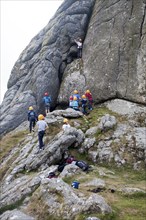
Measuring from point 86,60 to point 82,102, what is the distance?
9854mm

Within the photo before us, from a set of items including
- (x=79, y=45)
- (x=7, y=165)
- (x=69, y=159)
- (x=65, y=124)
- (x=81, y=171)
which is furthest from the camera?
(x=79, y=45)

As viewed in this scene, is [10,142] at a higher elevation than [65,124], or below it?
below

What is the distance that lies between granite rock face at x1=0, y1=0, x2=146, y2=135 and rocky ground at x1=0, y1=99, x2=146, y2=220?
359cm

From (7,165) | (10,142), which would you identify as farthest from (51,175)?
(10,142)

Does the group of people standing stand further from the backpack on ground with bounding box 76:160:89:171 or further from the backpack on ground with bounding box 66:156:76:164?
the backpack on ground with bounding box 76:160:89:171

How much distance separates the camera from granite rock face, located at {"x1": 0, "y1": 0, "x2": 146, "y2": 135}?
46.5 meters

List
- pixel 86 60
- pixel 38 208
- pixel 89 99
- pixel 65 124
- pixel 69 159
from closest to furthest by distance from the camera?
pixel 38 208 < pixel 69 159 < pixel 65 124 < pixel 89 99 < pixel 86 60

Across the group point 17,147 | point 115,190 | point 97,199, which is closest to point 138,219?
point 97,199

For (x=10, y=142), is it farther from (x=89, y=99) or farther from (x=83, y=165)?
(x=83, y=165)

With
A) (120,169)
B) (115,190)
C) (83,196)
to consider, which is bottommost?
(120,169)

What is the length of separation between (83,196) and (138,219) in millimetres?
3982

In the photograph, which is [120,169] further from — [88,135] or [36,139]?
[36,139]

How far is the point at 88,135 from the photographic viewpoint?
123ft

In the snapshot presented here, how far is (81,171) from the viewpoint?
31.5 m
